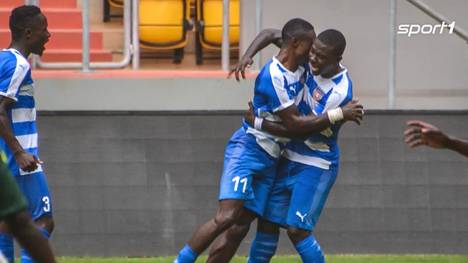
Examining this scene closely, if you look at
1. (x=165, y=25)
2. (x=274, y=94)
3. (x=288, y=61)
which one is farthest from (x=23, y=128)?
(x=165, y=25)

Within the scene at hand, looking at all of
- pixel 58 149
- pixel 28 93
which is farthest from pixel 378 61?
pixel 28 93

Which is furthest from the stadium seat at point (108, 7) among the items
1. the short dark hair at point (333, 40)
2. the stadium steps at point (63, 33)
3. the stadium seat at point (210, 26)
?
the short dark hair at point (333, 40)

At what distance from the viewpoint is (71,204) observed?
436 inches

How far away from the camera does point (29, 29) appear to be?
28.5 ft

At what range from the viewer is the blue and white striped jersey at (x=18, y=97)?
8.54m

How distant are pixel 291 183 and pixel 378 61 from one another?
2.64 metres

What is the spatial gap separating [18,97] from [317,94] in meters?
2.04

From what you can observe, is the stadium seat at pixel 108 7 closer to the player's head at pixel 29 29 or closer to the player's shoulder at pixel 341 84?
the player's head at pixel 29 29

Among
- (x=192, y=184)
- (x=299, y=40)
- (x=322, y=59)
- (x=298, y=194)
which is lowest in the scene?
(x=192, y=184)

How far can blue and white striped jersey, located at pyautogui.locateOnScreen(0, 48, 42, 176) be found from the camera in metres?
8.54

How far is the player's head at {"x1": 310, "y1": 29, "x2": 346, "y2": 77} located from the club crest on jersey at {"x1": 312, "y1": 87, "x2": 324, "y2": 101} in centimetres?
17

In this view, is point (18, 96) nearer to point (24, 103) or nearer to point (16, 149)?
point (24, 103)

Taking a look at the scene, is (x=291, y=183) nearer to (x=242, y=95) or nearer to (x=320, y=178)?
(x=320, y=178)

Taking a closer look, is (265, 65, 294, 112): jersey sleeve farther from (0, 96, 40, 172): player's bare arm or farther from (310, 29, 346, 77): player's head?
(0, 96, 40, 172): player's bare arm
